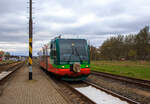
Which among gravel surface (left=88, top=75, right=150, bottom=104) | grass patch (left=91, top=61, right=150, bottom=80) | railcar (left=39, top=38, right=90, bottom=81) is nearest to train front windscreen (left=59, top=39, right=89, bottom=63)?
railcar (left=39, top=38, right=90, bottom=81)

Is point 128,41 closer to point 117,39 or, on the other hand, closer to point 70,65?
point 117,39

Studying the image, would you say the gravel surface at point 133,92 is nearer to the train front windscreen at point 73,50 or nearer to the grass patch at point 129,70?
the train front windscreen at point 73,50

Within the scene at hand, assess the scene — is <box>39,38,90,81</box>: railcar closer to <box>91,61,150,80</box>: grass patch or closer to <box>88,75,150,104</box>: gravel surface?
<box>88,75,150,104</box>: gravel surface

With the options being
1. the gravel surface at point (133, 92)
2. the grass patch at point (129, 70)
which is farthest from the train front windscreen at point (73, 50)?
the grass patch at point (129, 70)

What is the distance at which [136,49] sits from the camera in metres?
56.3

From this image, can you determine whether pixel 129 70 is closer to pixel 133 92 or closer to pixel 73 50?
pixel 73 50

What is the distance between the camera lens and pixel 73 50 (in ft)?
37.7

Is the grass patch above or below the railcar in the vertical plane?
below

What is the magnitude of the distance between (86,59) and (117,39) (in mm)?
56783

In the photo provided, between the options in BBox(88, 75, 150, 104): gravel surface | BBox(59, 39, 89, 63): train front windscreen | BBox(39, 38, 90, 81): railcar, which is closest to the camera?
BBox(88, 75, 150, 104): gravel surface

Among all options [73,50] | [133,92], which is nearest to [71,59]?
[73,50]

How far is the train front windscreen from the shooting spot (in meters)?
11.2

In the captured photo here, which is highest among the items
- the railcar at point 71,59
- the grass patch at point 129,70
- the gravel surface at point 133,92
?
the railcar at point 71,59

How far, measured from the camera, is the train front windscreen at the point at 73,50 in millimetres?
11180
